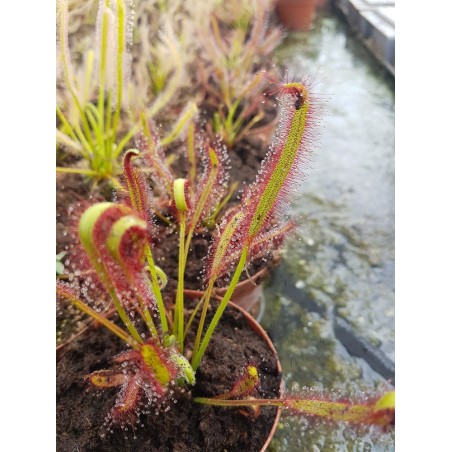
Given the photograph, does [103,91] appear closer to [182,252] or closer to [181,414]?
[182,252]

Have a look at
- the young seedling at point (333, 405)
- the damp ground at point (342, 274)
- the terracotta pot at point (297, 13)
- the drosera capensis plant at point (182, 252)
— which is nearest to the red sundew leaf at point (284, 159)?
the drosera capensis plant at point (182, 252)

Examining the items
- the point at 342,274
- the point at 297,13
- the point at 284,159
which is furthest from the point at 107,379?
the point at 297,13

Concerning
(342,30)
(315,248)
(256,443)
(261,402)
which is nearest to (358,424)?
(261,402)

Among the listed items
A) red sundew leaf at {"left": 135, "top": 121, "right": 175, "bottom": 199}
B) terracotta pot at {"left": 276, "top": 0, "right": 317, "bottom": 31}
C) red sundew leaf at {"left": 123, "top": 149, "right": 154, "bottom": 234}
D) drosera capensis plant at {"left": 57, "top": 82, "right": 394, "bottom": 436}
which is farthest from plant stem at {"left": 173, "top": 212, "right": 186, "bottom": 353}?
terracotta pot at {"left": 276, "top": 0, "right": 317, "bottom": 31}
